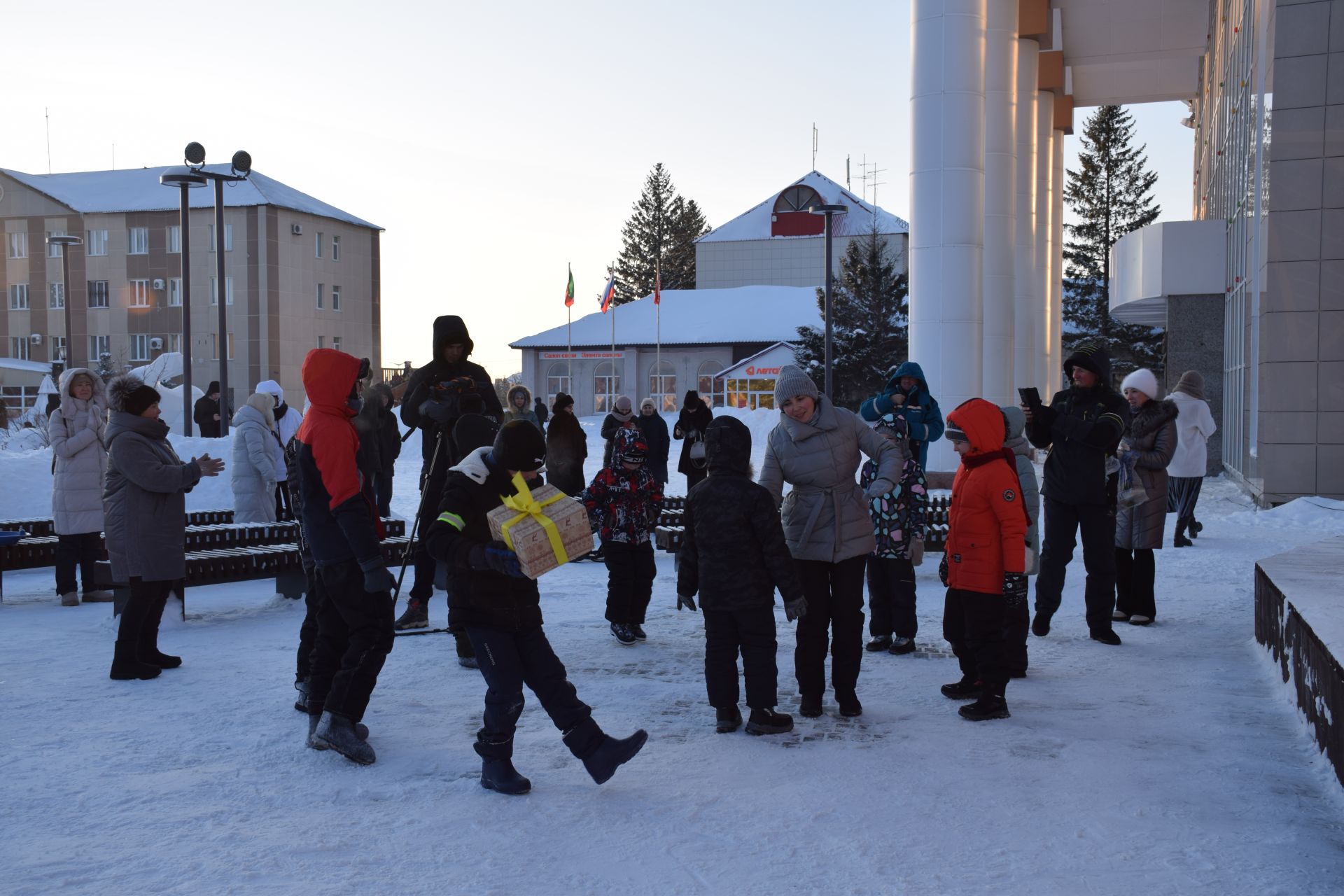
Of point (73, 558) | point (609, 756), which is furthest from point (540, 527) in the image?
point (73, 558)

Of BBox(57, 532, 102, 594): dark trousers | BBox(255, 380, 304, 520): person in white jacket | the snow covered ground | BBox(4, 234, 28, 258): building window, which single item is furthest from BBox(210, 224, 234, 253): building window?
the snow covered ground

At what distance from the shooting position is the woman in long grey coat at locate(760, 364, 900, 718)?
563 cm

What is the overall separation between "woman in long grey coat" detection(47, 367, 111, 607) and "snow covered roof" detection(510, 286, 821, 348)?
41.1 m

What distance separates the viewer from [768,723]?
532 cm

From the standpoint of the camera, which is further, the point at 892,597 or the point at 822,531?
the point at 892,597

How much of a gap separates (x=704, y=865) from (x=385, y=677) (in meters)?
3.10

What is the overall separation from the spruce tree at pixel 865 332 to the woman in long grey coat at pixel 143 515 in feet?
128

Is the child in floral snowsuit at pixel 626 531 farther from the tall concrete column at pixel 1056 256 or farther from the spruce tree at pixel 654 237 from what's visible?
the spruce tree at pixel 654 237

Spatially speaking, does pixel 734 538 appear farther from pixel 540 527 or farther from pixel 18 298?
pixel 18 298

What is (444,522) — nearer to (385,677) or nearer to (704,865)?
(704,865)

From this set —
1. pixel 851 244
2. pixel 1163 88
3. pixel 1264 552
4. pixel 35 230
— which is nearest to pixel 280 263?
pixel 35 230

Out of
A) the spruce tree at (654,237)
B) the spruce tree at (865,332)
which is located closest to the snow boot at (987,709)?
the spruce tree at (865,332)

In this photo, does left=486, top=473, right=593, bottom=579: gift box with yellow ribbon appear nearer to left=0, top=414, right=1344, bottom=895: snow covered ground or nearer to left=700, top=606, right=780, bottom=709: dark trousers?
left=0, top=414, right=1344, bottom=895: snow covered ground

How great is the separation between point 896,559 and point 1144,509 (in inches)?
74.8
